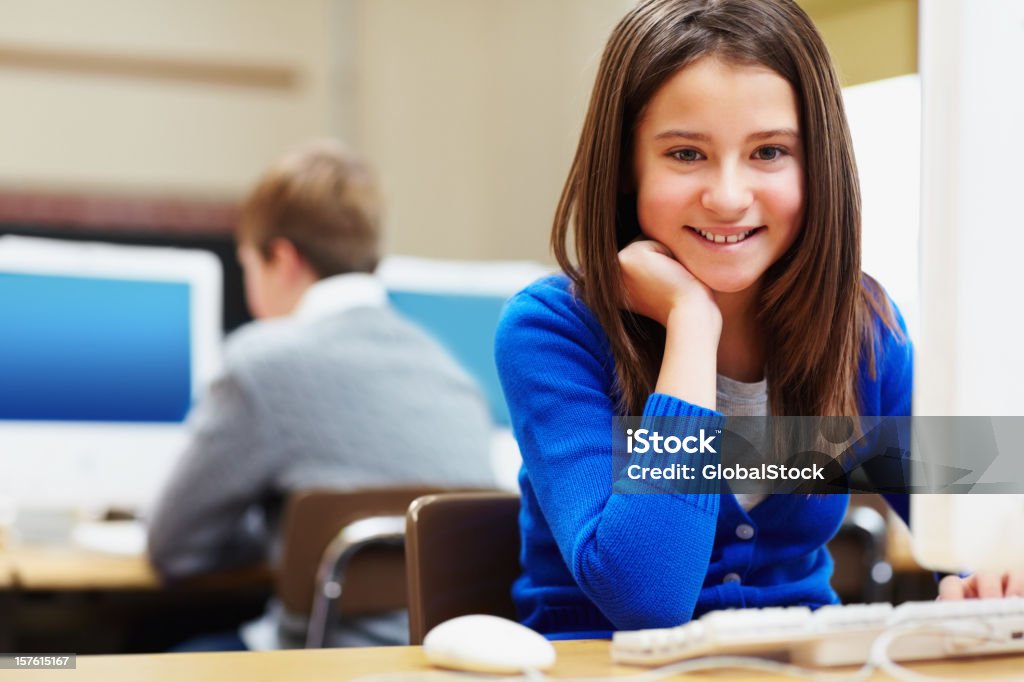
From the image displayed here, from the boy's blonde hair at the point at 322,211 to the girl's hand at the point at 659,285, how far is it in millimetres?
1310

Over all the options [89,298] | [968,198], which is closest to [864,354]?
[968,198]

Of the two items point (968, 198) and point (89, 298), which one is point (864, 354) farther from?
point (89, 298)

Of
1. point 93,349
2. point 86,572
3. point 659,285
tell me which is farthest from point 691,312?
point 93,349

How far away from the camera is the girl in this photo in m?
0.86

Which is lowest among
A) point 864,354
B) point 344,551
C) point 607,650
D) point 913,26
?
point 344,551

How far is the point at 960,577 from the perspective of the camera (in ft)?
3.10

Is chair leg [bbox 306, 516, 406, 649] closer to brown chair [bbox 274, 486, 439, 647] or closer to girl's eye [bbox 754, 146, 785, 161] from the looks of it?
brown chair [bbox 274, 486, 439, 647]

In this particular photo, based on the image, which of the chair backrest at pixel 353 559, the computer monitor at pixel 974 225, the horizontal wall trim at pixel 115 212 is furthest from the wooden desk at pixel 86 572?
the horizontal wall trim at pixel 115 212

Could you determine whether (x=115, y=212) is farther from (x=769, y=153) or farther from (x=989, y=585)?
(x=989, y=585)

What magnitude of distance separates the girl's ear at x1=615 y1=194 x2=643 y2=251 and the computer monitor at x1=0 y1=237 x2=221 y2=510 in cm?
136

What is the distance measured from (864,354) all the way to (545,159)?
3.00 m

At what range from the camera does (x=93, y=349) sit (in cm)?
222

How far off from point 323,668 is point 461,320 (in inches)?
72.5

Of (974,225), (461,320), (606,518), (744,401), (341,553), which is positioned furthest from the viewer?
(461,320)
